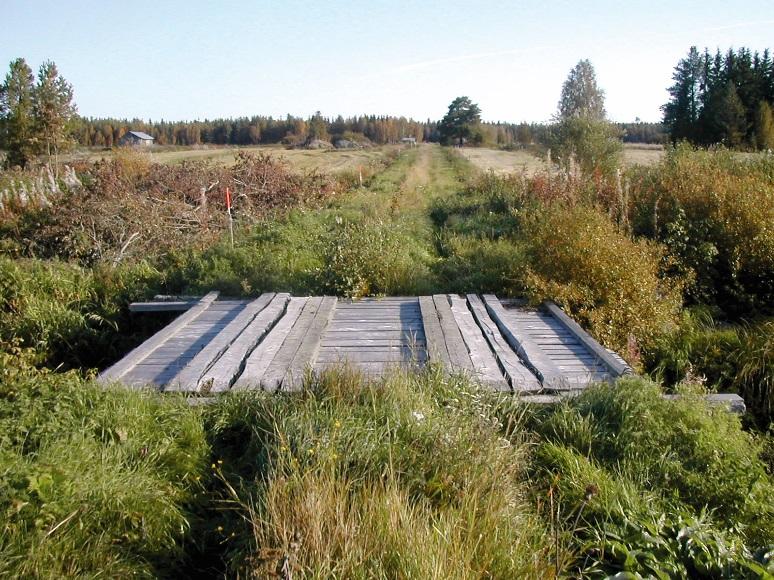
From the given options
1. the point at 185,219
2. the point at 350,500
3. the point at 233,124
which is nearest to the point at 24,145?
the point at 185,219

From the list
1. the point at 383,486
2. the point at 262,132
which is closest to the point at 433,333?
the point at 383,486

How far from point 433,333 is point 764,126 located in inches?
1726

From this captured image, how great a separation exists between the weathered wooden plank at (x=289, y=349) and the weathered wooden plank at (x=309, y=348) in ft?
0.13

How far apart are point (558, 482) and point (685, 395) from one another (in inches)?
56.6

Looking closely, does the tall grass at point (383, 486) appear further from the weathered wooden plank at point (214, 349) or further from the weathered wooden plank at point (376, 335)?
the weathered wooden plank at point (376, 335)

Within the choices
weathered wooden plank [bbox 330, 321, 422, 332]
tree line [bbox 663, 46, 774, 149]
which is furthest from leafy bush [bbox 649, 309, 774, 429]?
tree line [bbox 663, 46, 774, 149]

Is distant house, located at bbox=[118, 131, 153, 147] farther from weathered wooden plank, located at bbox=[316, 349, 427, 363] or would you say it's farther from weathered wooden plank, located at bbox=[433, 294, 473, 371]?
weathered wooden plank, located at bbox=[316, 349, 427, 363]

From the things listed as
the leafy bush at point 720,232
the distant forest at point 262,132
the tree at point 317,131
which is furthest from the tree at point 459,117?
the leafy bush at point 720,232

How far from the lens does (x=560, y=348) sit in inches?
252

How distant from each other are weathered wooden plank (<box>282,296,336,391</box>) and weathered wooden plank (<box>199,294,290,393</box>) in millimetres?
458

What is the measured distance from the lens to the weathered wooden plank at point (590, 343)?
18.7ft

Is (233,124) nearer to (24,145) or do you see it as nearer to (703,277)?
(24,145)

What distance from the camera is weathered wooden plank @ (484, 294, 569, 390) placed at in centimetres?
538

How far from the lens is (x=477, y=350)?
20.3ft
